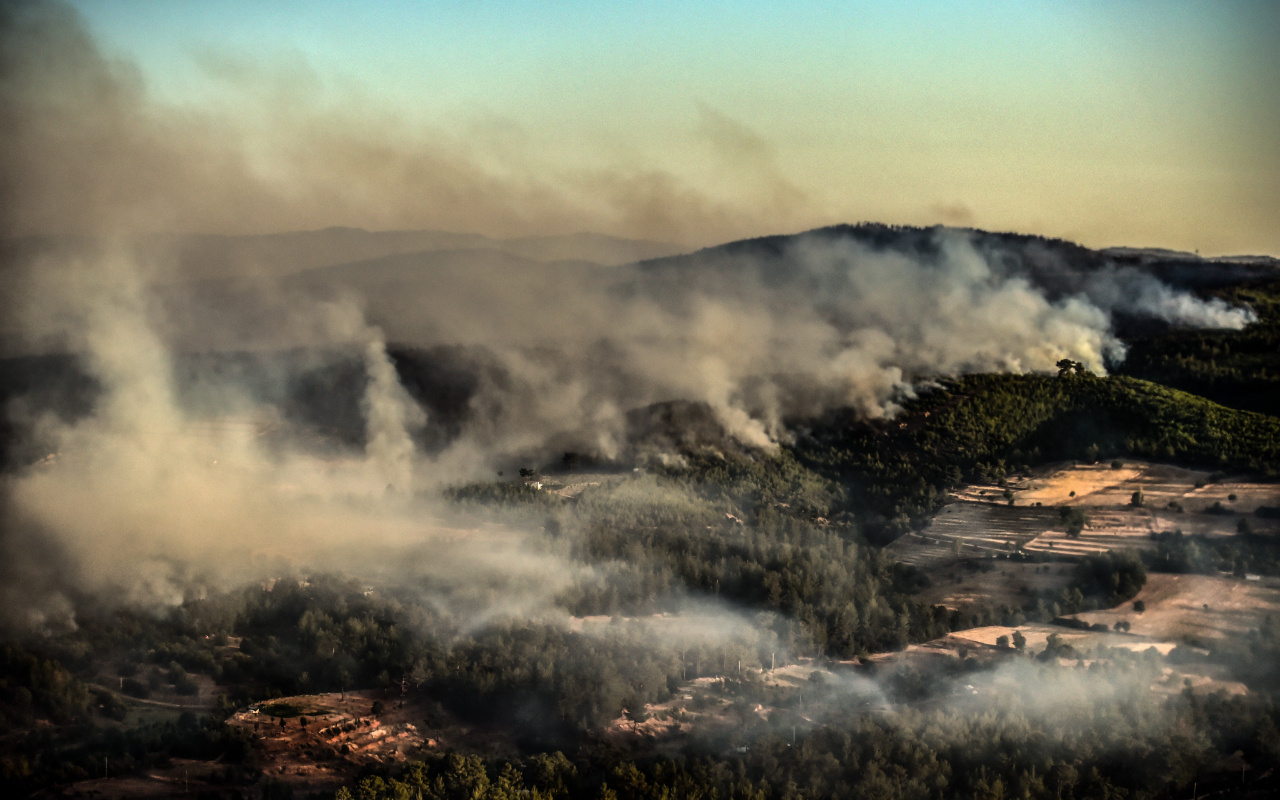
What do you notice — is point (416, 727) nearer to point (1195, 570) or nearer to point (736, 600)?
point (736, 600)

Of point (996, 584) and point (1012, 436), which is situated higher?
point (1012, 436)

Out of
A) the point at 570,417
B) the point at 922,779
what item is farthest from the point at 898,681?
the point at 570,417

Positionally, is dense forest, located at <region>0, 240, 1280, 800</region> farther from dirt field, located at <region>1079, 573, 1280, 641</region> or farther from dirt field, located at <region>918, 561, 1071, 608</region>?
dirt field, located at <region>1079, 573, 1280, 641</region>

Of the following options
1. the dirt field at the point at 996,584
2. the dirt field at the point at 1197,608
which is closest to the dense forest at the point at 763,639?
the dirt field at the point at 996,584

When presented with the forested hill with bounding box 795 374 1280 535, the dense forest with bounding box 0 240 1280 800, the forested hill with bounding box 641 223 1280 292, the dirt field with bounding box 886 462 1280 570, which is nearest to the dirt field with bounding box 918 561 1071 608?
the dense forest with bounding box 0 240 1280 800

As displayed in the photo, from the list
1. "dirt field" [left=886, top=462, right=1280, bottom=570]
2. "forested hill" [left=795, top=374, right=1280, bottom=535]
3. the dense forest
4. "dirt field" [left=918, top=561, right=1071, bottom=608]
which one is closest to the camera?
the dense forest

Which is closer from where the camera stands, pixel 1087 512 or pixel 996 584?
pixel 996 584

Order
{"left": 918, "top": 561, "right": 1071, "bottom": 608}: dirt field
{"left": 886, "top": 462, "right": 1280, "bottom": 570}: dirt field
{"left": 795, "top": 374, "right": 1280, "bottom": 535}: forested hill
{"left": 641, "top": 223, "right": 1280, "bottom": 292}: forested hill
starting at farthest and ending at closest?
{"left": 641, "top": 223, "right": 1280, "bottom": 292}: forested hill → {"left": 795, "top": 374, "right": 1280, "bottom": 535}: forested hill → {"left": 886, "top": 462, "right": 1280, "bottom": 570}: dirt field → {"left": 918, "top": 561, "right": 1071, "bottom": 608}: dirt field

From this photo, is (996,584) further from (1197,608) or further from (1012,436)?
(1012,436)

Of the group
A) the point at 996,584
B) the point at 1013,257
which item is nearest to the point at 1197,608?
the point at 996,584
